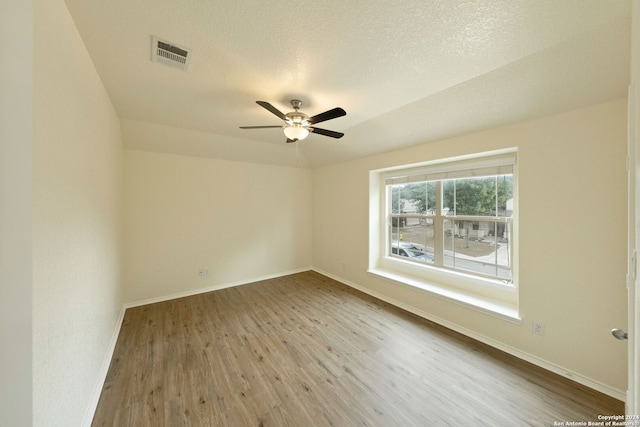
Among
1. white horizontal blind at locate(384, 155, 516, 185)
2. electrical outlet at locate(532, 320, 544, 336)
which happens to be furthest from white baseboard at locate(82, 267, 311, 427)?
electrical outlet at locate(532, 320, 544, 336)

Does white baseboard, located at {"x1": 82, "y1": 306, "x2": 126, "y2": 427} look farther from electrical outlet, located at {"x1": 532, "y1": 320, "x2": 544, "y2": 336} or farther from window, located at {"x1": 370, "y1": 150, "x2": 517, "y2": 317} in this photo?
electrical outlet, located at {"x1": 532, "y1": 320, "x2": 544, "y2": 336}

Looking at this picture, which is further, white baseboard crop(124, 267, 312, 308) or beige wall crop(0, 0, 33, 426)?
white baseboard crop(124, 267, 312, 308)

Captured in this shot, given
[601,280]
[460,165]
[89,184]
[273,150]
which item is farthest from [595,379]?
[273,150]

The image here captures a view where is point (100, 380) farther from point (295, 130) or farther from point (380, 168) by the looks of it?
point (380, 168)

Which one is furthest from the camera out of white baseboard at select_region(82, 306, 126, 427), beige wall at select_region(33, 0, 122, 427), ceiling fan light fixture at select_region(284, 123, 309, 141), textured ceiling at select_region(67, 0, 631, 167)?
ceiling fan light fixture at select_region(284, 123, 309, 141)

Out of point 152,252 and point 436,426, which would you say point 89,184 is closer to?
point 152,252

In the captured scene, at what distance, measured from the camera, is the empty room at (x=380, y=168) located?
3.24 ft

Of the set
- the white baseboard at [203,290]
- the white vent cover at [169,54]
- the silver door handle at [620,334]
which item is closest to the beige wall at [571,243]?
the silver door handle at [620,334]

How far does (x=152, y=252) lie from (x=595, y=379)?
507cm

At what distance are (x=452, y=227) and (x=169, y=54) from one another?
3.55 m

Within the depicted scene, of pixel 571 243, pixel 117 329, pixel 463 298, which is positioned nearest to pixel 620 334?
pixel 571 243

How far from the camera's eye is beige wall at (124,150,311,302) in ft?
10.7

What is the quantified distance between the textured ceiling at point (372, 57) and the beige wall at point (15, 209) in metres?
0.70

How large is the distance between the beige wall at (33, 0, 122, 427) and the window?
10.7ft
